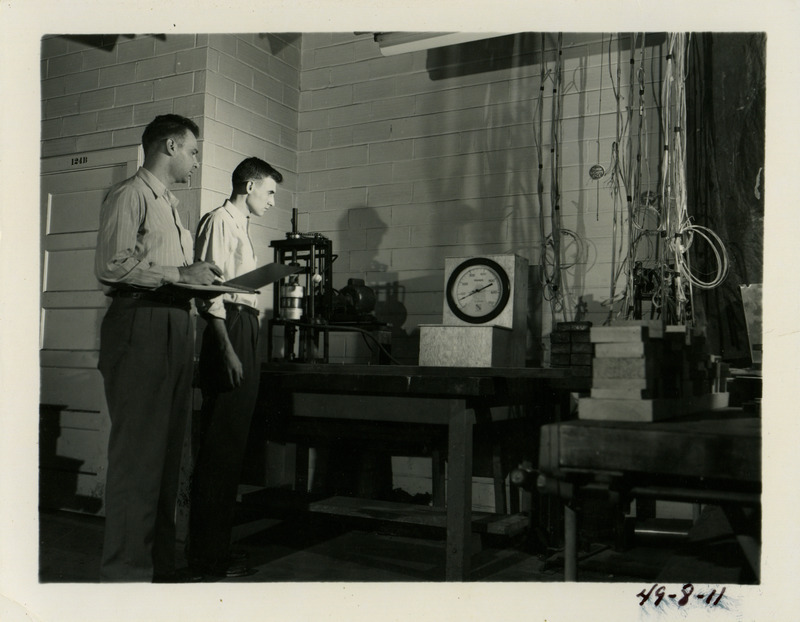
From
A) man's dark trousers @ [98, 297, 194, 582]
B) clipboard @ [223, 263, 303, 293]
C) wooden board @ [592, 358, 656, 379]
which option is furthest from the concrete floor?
wooden board @ [592, 358, 656, 379]

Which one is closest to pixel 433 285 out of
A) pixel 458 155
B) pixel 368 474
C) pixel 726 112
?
pixel 458 155

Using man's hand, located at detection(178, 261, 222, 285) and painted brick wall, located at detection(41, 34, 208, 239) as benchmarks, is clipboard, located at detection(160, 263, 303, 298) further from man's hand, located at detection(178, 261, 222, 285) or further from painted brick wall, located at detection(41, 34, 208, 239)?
painted brick wall, located at detection(41, 34, 208, 239)

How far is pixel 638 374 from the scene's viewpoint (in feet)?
5.53

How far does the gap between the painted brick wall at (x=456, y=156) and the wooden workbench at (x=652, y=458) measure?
7.46ft

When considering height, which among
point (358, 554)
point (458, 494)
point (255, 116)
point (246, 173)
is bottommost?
point (358, 554)

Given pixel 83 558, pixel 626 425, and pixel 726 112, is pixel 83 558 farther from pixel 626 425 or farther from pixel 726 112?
pixel 726 112

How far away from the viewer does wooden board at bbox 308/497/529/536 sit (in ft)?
10.7

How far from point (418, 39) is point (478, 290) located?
50.5 inches

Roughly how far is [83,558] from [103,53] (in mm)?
2617

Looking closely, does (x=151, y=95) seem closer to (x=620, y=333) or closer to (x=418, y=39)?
(x=418, y=39)

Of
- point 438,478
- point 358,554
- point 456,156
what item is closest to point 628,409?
point 358,554

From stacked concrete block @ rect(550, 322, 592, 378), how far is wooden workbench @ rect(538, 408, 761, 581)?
1653 mm
